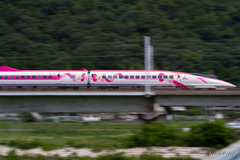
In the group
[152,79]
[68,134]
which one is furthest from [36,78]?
[152,79]

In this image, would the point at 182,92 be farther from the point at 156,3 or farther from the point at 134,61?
the point at 156,3

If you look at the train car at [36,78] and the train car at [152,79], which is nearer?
the train car at [36,78]

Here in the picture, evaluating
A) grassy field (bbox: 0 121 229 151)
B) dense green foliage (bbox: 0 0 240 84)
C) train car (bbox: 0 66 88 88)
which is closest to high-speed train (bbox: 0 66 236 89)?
train car (bbox: 0 66 88 88)

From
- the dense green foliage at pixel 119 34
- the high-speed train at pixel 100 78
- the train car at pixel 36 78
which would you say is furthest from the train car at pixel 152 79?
the dense green foliage at pixel 119 34

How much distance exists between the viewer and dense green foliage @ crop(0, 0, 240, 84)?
131ft

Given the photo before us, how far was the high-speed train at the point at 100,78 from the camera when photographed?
97.8 ft

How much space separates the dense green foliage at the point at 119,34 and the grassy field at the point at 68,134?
701 cm

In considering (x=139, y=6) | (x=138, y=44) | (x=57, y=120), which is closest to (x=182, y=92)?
(x=57, y=120)

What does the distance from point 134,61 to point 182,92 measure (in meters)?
20.8

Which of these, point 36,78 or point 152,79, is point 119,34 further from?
point 36,78

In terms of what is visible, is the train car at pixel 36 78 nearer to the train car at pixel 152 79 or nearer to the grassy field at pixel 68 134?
A: the train car at pixel 152 79

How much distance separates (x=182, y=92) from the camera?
2262 cm

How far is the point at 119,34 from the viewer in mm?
55750

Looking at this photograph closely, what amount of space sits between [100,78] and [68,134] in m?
8.21
